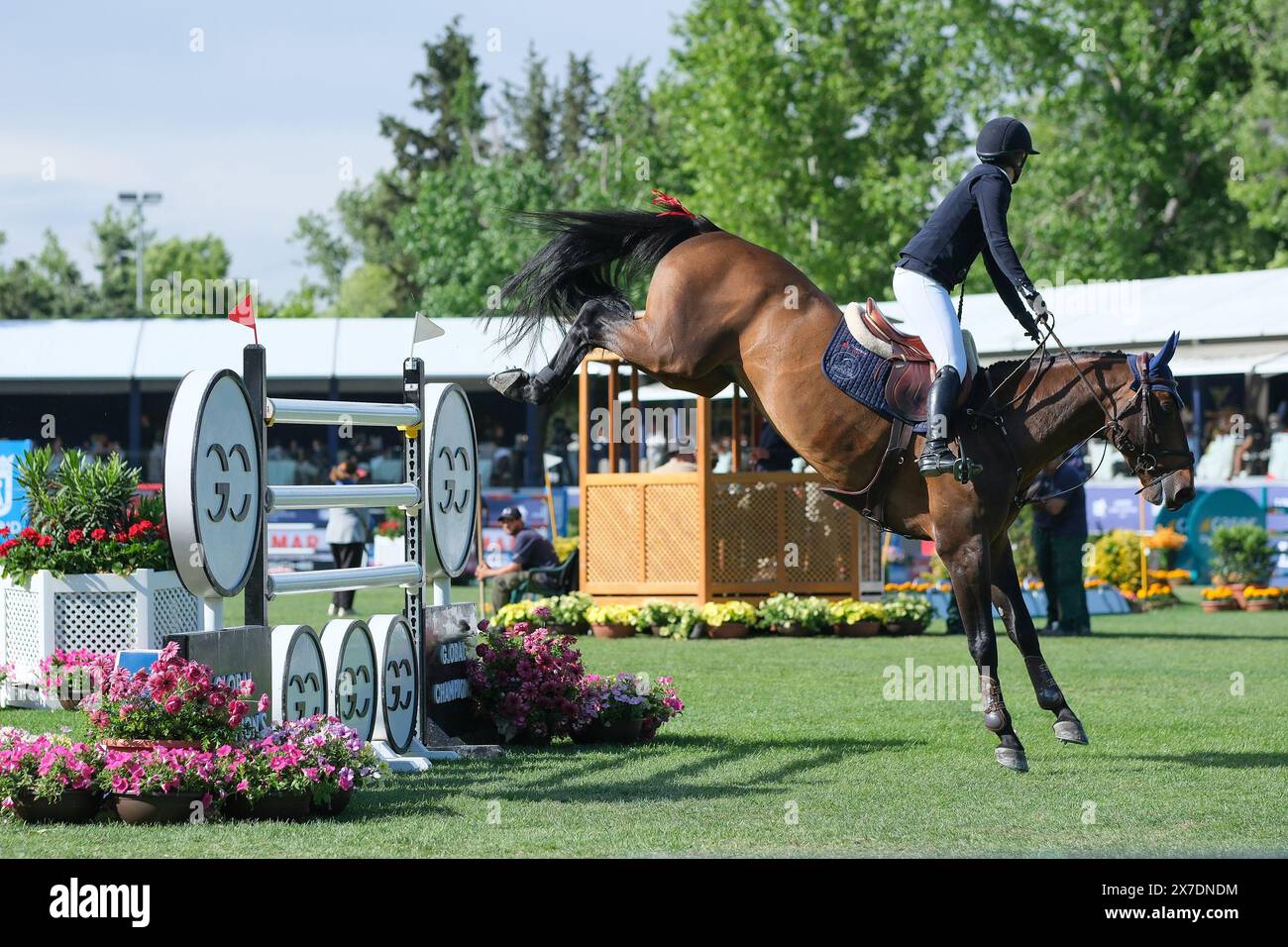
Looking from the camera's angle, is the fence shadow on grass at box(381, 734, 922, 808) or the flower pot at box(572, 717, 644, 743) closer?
the fence shadow on grass at box(381, 734, 922, 808)

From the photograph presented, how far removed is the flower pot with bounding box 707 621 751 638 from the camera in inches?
678

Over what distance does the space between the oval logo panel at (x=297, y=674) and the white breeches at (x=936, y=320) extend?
3.30 meters

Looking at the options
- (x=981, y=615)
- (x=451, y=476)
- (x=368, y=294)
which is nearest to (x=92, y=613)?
(x=451, y=476)

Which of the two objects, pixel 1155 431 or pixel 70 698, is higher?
pixel 1155 431

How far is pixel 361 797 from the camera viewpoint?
24.2 feet

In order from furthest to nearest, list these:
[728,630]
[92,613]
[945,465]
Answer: [728,630], [92,613], [945,465]

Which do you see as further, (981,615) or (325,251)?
(325,251)

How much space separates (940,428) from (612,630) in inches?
382

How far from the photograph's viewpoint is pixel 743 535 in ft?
60.1

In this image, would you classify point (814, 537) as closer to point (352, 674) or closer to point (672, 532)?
point (672, 532)

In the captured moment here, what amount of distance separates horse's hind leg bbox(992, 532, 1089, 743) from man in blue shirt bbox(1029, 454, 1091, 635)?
7.90 meters

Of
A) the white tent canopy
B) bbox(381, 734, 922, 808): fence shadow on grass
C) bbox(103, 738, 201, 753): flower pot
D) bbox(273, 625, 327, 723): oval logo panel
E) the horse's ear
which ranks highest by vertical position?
the white tent canopy

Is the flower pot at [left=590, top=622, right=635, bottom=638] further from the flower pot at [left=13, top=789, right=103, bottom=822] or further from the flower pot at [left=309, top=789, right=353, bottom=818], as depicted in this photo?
the flower pot at [left=13, top=789, right=103, bottom=822]

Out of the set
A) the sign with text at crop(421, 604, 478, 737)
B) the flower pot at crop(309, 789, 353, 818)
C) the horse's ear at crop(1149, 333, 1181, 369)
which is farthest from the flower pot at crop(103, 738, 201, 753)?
the horse's ear at crop(1149, 333, 1181, 369)
